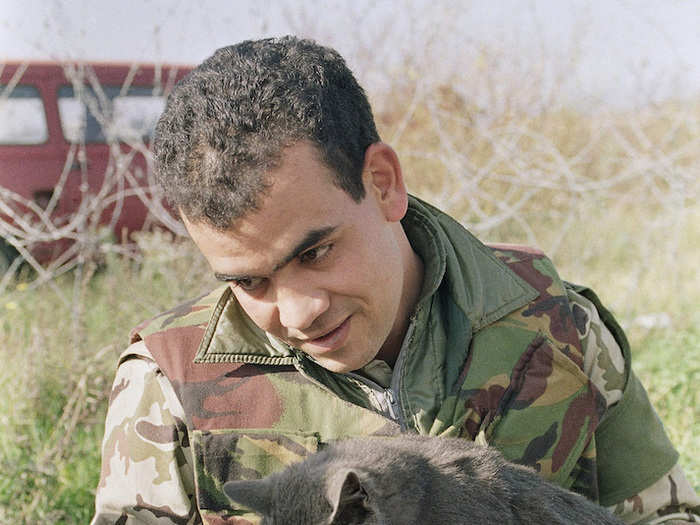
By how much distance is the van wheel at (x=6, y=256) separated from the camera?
20.2 feet

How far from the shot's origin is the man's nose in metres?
1.94

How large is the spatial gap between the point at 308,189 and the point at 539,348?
99 cm

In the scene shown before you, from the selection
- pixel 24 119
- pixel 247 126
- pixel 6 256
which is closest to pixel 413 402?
pixel 247 126

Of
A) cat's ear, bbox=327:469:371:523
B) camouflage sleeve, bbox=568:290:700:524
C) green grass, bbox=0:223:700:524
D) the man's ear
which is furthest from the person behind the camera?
green grass, bbox=0:223:700:524

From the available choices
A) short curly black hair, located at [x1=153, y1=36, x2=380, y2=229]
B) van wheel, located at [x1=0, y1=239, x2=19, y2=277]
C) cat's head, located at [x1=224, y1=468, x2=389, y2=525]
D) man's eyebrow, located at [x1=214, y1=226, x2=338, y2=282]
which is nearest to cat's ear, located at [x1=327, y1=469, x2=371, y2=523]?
cat's head, located at [x1=224, y1=468, x2=389, y2=525]

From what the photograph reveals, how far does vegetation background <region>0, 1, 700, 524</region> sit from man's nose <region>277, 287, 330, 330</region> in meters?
2.17

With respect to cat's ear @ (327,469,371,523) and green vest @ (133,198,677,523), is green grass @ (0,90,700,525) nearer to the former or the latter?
green vest @ (133,198,677,523)

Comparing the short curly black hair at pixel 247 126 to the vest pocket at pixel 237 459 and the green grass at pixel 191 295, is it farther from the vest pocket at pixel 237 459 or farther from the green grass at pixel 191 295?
the green grass at pixel 191 295

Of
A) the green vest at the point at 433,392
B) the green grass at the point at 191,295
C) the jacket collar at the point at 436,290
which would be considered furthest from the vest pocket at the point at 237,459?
the green grass at the point at 191,295

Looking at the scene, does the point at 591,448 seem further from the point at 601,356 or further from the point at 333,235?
the point at 333,235

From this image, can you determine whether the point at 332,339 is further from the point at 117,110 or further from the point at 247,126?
the point at 117,110

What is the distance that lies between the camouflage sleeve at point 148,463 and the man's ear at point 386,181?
92cm

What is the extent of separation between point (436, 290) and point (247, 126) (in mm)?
933

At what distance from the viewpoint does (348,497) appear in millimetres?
1533
